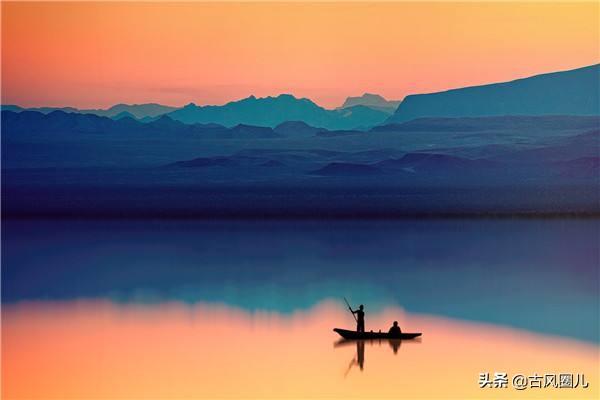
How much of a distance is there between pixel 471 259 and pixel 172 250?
8.52 metres

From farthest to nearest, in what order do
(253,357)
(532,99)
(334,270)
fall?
1. (532,99)
2. (334,270)
3. (253,357)

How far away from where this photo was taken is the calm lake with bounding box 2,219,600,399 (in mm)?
11742

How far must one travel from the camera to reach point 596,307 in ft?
57.2

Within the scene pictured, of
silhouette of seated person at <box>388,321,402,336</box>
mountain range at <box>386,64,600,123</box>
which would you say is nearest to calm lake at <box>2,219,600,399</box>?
silhouette of seated person at <box>388,321,402,336</box>

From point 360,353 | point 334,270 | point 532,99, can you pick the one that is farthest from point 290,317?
point 532,99

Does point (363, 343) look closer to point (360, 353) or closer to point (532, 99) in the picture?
point (360, 353)

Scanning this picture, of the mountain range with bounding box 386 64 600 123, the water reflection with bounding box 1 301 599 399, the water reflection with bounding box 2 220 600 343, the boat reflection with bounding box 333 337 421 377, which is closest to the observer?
the water reflection with bounding box 1 301 599 399

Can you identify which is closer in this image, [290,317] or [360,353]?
[360,353]

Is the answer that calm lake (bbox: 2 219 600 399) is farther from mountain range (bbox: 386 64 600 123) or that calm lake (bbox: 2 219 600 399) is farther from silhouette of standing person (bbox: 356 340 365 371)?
mountain range (bbox: 386 64 600 123)

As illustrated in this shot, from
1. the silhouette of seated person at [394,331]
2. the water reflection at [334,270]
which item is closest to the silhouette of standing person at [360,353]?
the silhouette of seated person at [394,331]

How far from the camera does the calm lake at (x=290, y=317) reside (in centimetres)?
1174

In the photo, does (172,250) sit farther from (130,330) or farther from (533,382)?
(533,382)

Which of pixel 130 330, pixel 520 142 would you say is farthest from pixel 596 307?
pixel 520 142

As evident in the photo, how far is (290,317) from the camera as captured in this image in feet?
52.7
